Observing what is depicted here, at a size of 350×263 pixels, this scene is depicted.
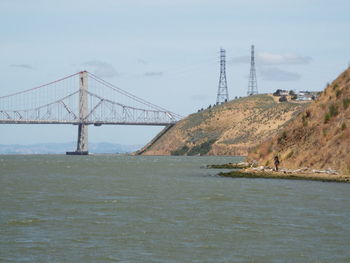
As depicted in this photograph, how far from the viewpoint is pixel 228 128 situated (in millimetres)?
171875

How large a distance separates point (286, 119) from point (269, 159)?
100 metres

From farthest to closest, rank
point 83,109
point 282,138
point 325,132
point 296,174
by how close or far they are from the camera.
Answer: point 83,109, point 282,138, point 325,132, point 296,174

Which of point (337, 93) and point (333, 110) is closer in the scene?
point (333, 110)

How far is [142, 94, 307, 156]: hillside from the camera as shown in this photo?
158 metres

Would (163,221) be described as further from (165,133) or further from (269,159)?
(165,133)

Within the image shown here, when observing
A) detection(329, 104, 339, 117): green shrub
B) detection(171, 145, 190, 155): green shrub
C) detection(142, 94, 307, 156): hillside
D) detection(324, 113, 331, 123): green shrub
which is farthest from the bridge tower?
detection(324, 113, 331, 123): green shrub

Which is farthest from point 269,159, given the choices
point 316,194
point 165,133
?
point 165,133

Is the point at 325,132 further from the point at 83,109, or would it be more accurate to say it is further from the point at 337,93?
the point at 83,109

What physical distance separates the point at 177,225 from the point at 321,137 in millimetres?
28678

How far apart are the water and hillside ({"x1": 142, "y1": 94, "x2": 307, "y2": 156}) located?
117m

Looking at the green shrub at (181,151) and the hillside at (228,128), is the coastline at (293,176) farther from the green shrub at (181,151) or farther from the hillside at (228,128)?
the green shrub at (181,151)

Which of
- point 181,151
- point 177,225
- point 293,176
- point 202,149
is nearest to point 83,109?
point 181,151

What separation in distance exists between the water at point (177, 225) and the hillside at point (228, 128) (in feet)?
382

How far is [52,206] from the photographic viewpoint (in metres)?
31.4
